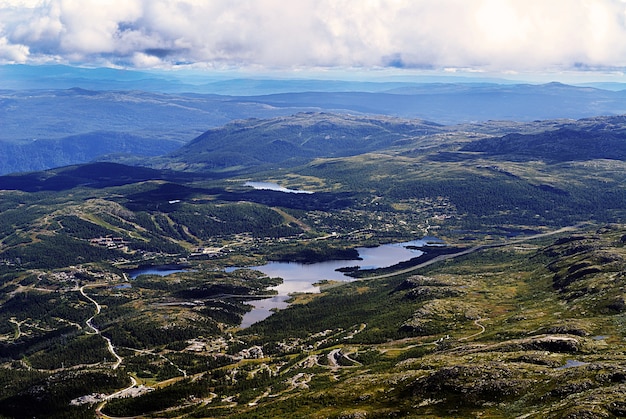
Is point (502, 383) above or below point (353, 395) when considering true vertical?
above

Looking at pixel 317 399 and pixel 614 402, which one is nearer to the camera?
pixel 614 402

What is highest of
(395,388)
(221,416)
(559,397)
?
(559,397)

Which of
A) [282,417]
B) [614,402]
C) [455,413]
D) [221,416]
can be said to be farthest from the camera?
[221,416]

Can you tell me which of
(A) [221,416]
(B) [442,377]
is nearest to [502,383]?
(B) [442,377]

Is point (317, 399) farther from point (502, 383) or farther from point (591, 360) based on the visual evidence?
point (591, 360)

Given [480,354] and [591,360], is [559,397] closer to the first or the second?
[591,360]

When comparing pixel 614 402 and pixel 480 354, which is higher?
pixel 614 402

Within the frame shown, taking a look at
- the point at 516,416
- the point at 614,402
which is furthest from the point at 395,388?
the point at 614,402

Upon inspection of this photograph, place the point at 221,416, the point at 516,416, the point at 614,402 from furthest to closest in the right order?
the point at 221,416, the point at 516,416, the point at 614,402

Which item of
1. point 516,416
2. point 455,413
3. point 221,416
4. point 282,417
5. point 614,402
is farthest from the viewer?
point 221,416
